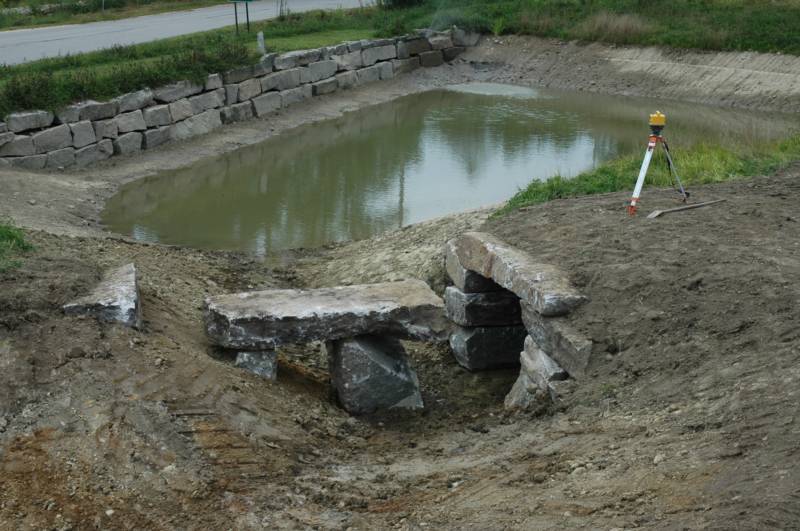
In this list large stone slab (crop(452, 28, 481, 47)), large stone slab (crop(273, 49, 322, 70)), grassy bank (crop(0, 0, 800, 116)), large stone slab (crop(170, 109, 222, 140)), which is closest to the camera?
grassy bank (crop(0, 0, 800, 116))

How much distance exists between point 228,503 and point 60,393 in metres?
1.51

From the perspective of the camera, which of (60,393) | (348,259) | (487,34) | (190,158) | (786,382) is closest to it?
(786,382)

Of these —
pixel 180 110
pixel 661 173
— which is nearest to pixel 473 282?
pixel 661 173

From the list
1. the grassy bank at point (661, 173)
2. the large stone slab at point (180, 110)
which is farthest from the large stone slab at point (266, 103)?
the grassy bank at point (661, 173)

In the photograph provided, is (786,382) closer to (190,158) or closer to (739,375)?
(739,375)

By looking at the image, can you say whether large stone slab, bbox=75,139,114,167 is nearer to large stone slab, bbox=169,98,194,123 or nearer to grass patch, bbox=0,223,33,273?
large stone slab, bbox=169,98,194,123

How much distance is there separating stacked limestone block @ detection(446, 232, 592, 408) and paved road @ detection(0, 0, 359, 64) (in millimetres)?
13395

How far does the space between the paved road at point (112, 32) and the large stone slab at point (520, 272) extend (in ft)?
43.2

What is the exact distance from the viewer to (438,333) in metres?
8.12

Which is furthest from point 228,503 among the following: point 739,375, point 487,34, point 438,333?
point 487,34

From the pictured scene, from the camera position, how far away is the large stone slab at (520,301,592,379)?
23.6ft

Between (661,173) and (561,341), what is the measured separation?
4626 mm

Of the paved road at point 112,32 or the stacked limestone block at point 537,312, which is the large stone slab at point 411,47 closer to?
the paved road at point 112,32

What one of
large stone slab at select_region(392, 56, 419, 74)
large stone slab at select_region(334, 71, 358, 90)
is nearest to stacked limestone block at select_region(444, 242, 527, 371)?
large stone slab at select_region(334, 71, 358, 90)
